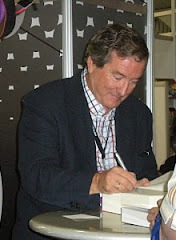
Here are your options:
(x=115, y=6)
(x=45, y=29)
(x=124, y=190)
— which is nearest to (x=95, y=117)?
(x=124, y=190)

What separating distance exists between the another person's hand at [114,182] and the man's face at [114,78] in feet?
1.55

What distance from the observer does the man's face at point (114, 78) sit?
2.11 m

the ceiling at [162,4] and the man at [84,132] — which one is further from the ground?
the ceiling at [162,4]

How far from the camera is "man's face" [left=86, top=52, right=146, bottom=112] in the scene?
211cm

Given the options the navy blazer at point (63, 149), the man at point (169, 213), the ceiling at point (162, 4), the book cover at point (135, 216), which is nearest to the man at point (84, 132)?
the navy blazer at point (63, 149)

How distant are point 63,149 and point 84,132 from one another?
115 mm

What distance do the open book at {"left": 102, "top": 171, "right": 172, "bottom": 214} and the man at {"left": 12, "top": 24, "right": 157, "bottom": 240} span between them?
98 millimetres

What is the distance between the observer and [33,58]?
9.37 ft

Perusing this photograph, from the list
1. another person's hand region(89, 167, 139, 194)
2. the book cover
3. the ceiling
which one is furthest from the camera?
the ceiling

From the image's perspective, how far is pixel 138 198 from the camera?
1.59 meters

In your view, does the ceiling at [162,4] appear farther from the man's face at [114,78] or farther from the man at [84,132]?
the man's face at [114,78]

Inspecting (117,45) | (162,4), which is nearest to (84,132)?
(117,45)

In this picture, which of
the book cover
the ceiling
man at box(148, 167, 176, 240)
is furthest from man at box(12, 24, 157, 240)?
the ceiling

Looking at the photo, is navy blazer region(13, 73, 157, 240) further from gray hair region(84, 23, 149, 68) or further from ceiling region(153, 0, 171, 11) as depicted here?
ceiling region(153, 0, 171, 11)
